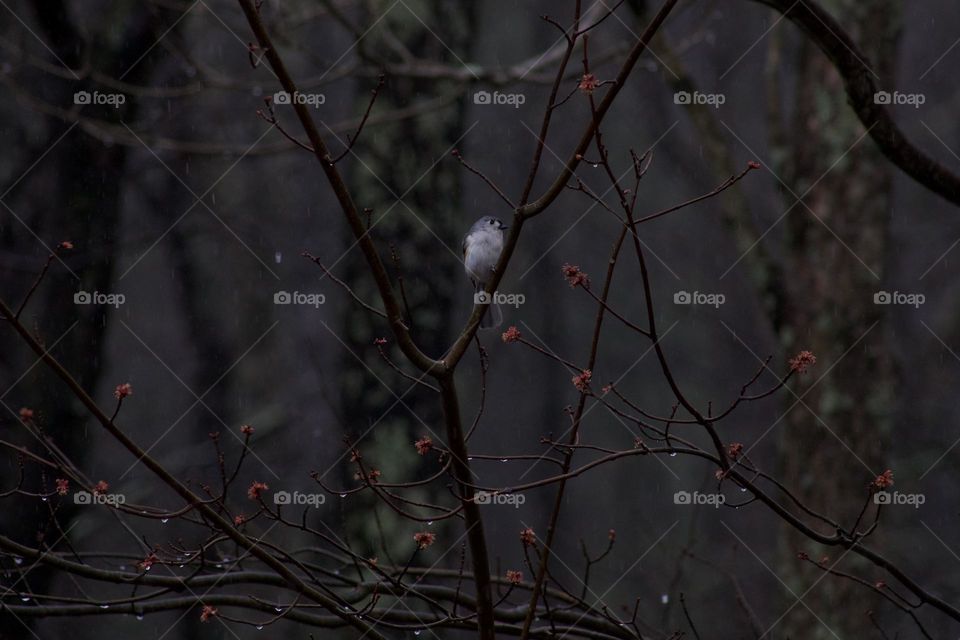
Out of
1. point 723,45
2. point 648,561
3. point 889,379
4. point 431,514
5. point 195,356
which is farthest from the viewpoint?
point 648,561

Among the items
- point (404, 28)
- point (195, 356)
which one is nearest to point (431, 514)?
point (404, 28)

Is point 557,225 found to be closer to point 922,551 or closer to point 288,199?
point 288,199

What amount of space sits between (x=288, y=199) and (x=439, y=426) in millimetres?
7415

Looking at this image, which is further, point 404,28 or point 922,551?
point 922,551

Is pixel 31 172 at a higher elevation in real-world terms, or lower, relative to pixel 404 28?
lower

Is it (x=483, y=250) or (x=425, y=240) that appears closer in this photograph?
(x=483, y=250)

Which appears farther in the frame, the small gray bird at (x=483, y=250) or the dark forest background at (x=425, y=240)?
the dark forest background at (x=425, y=240)

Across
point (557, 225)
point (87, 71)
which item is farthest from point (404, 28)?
point (557, 225)

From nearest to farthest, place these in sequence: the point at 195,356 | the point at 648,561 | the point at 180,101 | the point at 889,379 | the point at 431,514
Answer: the point at 889,379 < the point at 431,514 < the point at 180,101 < the point at 195,356 < the point at 648,561

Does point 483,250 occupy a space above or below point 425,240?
below

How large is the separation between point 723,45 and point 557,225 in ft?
10.9

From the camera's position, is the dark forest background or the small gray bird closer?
the small gray bird

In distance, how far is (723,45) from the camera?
40.2 ft

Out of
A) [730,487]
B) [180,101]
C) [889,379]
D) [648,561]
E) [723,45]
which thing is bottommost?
[648,561]
